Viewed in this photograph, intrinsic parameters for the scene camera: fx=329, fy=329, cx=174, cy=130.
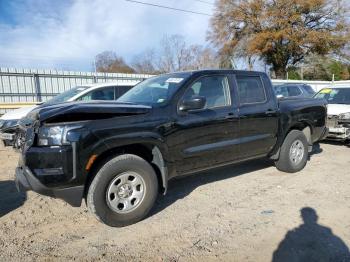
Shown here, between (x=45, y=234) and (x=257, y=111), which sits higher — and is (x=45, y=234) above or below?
below

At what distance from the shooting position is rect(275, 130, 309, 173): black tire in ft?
19.7

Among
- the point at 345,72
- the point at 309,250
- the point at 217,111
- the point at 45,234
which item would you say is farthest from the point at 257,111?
the point at 345,72

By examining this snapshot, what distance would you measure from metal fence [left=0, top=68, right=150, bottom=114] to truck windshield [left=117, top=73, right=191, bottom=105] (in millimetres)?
12175

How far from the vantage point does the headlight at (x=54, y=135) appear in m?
3.46

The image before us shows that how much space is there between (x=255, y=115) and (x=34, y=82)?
1430 cm

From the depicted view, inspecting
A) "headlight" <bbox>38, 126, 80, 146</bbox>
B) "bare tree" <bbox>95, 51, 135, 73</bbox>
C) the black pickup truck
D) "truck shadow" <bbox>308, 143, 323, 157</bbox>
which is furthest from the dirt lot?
"bare tree" <bbox>95, 51, 135, 73</bbox>

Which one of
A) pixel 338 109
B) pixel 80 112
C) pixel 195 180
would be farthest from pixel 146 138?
pixel 338 109

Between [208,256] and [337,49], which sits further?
[337,49]

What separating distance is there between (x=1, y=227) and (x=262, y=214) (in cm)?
326

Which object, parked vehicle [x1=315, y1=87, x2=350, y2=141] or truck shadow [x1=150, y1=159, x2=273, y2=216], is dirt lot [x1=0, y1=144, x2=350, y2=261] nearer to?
truck shadow [x1=150, y1=159, x2=273, y2=216]

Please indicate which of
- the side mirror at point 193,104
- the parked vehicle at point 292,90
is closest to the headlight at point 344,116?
the parked vehicle at point 292,90

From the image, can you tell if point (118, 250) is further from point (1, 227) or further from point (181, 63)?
point (181, 63)

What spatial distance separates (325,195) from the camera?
16.3ft

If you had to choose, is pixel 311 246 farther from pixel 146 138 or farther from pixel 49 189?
pixel 49 189
